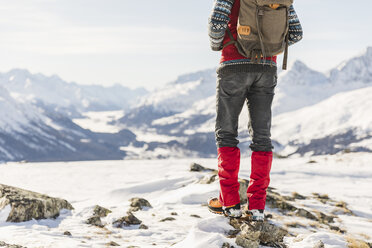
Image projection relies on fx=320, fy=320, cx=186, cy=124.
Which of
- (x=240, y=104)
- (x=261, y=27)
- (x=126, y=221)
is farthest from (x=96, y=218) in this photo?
(x=261, y=27)

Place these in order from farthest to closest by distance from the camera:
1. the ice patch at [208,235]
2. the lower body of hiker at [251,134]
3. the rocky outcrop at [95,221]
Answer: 1. the rocky outcrop at [95,221]
2. the lower body of hiker at [251,134]
3. the ice patch at [208,235]

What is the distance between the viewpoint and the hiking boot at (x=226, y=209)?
5.97m

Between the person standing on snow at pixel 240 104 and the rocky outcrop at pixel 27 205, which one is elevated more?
the person standing on snow at pixel 240 104

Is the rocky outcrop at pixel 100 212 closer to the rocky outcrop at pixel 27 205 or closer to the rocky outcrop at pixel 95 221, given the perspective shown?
the rocky outcrop at pixel 95 221

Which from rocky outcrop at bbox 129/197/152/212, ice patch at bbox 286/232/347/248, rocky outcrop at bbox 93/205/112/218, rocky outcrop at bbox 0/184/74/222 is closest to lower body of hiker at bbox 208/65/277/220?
ice patch at bbox 286/232/347/248

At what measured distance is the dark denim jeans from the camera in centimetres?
559

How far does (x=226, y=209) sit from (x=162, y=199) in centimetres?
603

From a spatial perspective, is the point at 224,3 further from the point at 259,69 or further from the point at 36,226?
the point at 36,226

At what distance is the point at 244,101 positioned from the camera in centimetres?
588

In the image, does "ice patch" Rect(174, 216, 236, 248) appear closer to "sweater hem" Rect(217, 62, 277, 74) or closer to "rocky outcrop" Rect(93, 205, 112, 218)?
"sweater hem" Rect(217, 62, 277, 74)

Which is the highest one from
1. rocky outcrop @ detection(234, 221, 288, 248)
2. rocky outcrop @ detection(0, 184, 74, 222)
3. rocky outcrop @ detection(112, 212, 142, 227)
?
rocky outcrop @ detection(234, 221, 288, 248)

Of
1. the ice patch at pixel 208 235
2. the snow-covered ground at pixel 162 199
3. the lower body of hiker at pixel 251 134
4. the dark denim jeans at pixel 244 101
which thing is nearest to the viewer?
the ice patch at pixel 208 235

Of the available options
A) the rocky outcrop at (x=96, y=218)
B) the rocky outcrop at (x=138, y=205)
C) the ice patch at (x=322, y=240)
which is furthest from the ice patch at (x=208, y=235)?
the rocky outcrop at (x=138, y=205)

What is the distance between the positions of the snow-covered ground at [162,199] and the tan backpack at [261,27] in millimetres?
3135
